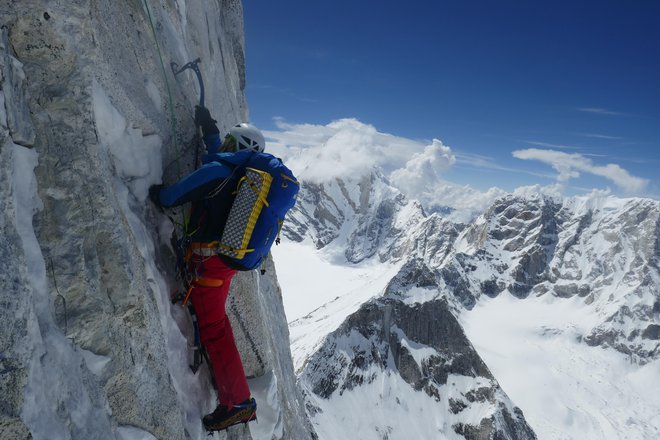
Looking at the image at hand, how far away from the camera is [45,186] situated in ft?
11.9

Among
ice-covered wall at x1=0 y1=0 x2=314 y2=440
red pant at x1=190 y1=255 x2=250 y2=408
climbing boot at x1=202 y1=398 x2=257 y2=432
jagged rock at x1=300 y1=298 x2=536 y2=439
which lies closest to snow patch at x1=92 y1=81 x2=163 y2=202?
ice-covered wall at x1=0 y1=0 x2=314 y2=440

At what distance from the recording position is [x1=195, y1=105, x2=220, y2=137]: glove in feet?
22.6

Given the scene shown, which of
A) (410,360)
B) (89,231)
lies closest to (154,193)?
(89,231)

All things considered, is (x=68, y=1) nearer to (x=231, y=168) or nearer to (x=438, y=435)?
(x=231, y=168)

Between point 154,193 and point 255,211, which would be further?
point 154,193

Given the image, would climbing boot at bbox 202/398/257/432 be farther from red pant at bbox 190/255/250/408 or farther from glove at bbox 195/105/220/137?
glove at bbox 195/105/220/137

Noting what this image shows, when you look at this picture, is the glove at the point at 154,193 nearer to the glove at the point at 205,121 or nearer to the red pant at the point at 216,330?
the red pant at the point at 216,330

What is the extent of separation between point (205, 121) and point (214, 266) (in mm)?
2662

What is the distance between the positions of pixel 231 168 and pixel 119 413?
314 cm

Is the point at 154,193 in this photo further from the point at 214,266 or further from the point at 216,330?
the point at 216,330

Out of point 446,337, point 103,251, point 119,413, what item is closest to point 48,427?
point 119,413

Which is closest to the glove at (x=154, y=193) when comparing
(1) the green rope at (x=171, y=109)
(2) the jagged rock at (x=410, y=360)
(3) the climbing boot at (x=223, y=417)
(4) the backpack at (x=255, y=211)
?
(1) the green rope at (x=171, y=109)

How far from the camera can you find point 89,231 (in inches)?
156

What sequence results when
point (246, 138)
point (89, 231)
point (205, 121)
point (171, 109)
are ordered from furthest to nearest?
point (205, 121), point (171, 109), point (246, 138), point (89, 231)
